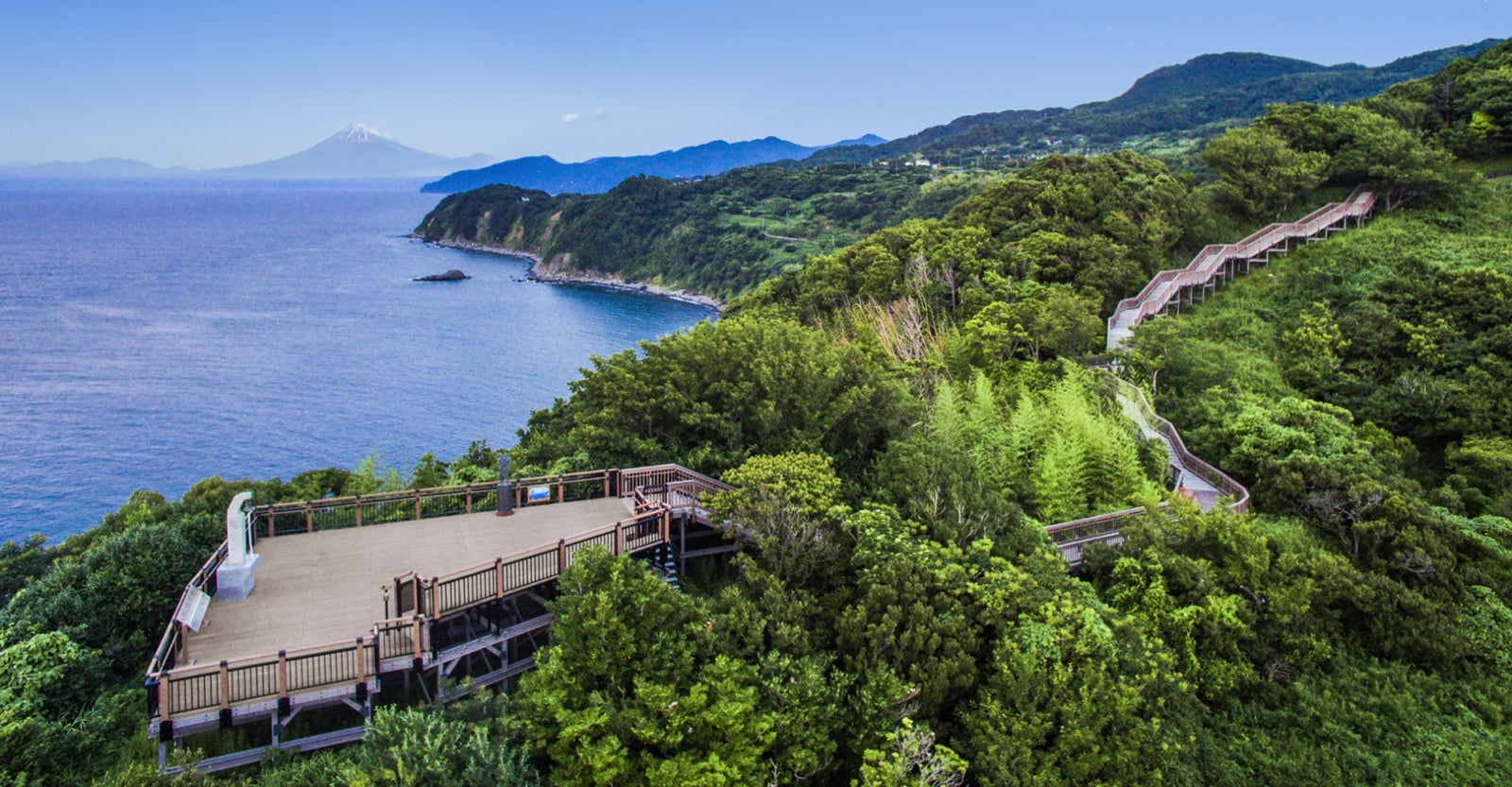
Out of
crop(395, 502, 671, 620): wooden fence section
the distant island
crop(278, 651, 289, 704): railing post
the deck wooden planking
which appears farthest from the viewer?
the distant island

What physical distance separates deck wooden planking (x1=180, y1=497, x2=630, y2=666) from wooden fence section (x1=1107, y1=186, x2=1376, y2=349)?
20787mm

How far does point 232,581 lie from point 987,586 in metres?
12.0

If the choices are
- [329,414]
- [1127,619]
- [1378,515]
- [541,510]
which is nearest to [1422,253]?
[1378,515]

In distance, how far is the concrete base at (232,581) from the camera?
13312 millimetres

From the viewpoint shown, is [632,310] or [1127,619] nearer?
[1127,619]

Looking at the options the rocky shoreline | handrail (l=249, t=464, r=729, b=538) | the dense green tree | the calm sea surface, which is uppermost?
the dense green tree

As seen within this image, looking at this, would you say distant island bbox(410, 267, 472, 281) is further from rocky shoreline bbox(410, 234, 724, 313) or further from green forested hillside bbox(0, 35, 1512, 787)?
green forested hillside bbox(0, 35, 1512, 787)

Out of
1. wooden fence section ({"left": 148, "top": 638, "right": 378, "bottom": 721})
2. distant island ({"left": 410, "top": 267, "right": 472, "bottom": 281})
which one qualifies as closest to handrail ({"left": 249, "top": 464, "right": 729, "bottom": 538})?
wooden fence section ({"left": 148, "top": 638, "right": 378, "bottom": 721})

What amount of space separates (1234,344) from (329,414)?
50.8 metres

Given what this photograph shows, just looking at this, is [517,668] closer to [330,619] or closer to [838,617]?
[330,619]

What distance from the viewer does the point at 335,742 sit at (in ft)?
39.6

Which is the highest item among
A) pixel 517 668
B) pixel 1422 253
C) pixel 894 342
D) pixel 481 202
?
pixel 481 202

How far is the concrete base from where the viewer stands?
43.7 ft

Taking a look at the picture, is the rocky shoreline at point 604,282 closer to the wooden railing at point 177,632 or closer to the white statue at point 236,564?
the white statue at point 236,564
